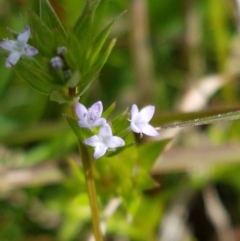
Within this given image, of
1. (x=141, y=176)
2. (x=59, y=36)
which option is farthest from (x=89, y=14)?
(x=141, y=176)

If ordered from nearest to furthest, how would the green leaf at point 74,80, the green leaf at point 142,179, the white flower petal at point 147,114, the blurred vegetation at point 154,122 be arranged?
the green leaf at point 74,80, the white flower petal at point 147,114, the green leaf at point 142,179, the blurred vegetation at point 154,122

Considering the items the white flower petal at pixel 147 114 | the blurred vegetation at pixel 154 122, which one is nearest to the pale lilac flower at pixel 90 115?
the white flower petal at pixel 147 114

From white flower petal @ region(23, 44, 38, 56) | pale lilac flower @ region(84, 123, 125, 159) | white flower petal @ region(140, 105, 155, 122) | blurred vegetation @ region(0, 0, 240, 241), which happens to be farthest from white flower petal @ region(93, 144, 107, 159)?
blurred vegetation @ region(0, 0, 240, 241)

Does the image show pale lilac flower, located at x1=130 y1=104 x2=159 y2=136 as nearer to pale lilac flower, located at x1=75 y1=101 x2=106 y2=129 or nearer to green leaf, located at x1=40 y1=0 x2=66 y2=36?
pale lilac flower, located at x1=75 y1=101 x2=106 y2=129

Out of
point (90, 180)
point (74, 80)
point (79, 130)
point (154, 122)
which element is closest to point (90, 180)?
point (90, 180)

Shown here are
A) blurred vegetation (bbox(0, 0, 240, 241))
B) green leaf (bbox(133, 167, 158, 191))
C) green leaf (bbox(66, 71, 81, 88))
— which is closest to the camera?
green leaf (bbox(66, 71, 81, 88))

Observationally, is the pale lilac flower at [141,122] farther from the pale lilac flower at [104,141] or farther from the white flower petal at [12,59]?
the white flower petal at [12,59]
